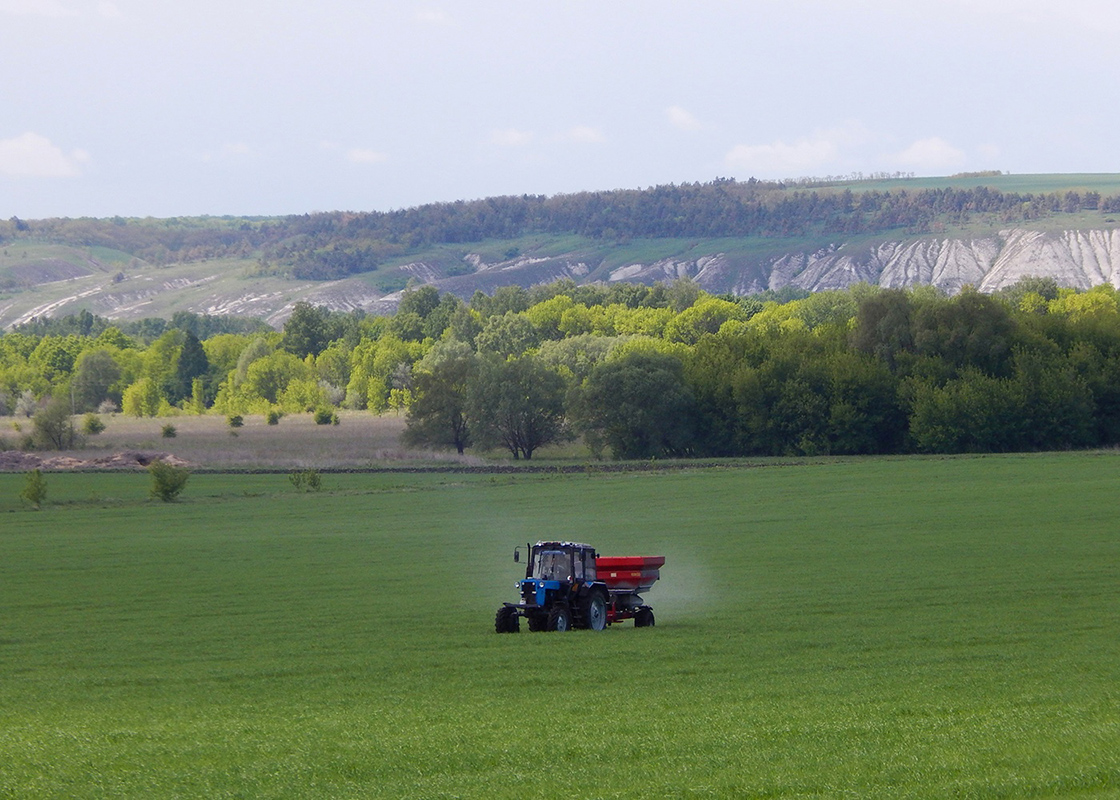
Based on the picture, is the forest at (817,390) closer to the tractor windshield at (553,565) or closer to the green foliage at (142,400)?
the green foliage at (142,400)

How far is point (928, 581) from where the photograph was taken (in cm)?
3152

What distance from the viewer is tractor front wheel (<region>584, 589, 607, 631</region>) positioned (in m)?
24.9

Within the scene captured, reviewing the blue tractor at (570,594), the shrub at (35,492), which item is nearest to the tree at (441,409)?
the shrub at (35,492)

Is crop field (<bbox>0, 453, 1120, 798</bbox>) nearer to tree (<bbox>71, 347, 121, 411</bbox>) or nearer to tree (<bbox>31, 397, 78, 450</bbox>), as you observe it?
tree (<bbox>31, 397, 78, 450</bbox>)

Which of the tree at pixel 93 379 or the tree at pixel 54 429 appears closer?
the tree at pixel 54 429

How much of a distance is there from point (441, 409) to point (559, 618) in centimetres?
7713

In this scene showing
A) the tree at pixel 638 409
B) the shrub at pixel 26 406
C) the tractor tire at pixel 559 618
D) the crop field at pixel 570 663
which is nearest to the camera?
the crop field at pixel 570 663

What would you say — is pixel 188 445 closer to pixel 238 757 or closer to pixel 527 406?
pixel 527 406

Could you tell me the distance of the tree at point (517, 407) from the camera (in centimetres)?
9625

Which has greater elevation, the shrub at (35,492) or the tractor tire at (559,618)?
the tractor tire at (559,618)

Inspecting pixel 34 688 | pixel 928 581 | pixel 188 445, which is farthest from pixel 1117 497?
pixel 188 445

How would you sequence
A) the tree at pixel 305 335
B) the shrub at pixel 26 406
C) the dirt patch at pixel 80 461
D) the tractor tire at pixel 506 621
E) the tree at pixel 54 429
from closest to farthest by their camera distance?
the tractor tire at pixel 506 621
the dirt patch at pixel 80 461
the tree at pixel 54 429
the shrub at pixel 26 406
the tree at pixel 305 335

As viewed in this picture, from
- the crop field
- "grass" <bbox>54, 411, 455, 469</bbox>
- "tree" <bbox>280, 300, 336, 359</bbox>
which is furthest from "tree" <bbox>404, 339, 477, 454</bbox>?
"tree" <bbox>280, 300, 336, 359</bbox>

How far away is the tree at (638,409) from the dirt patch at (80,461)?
27454 millimetres
